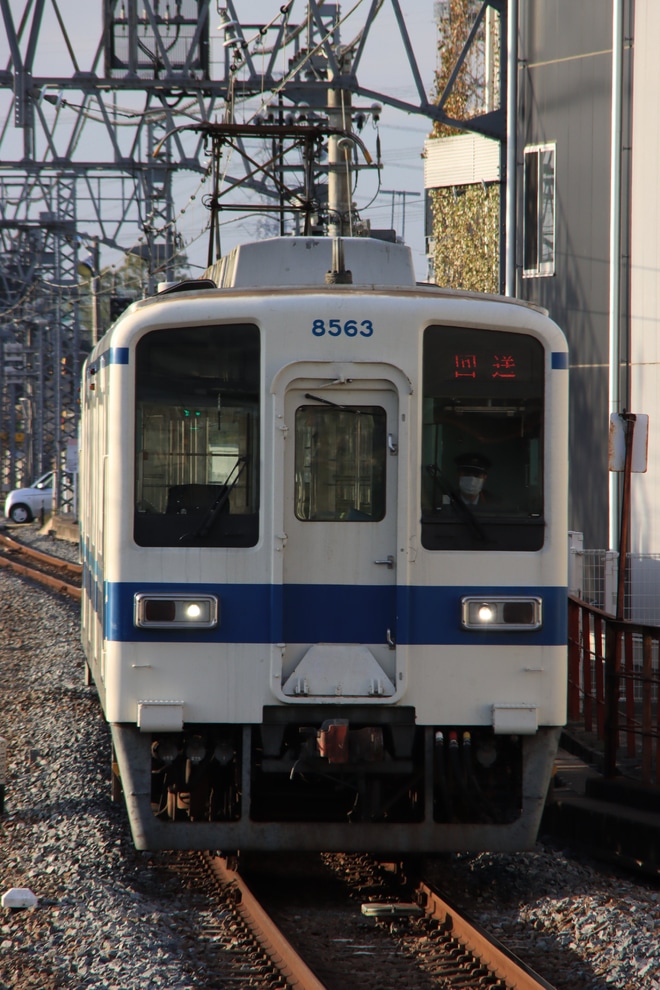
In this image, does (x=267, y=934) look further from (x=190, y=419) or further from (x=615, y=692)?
(x=615, y=692)

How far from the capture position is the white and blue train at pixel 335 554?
615 cm

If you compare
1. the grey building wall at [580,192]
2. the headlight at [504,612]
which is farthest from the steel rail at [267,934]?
the grey building wall at [580,192]

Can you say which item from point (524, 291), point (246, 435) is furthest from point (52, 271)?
point (246, 435)

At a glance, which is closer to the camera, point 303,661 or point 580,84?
point 303,661

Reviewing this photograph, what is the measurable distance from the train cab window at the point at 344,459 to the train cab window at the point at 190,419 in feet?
0.97

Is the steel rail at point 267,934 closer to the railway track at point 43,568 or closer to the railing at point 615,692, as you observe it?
the railing at point 615,692

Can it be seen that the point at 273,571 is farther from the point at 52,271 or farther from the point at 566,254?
the point at 52,271

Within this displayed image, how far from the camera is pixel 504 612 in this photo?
6262 mm

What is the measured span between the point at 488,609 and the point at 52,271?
38.0 m

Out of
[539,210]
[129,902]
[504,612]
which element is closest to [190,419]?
[504,612]

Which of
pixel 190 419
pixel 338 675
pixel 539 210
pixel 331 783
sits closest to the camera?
pixel 338 675

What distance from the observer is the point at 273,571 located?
20.1 feet

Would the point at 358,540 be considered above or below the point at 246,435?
below

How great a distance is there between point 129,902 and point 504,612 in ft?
7.17
